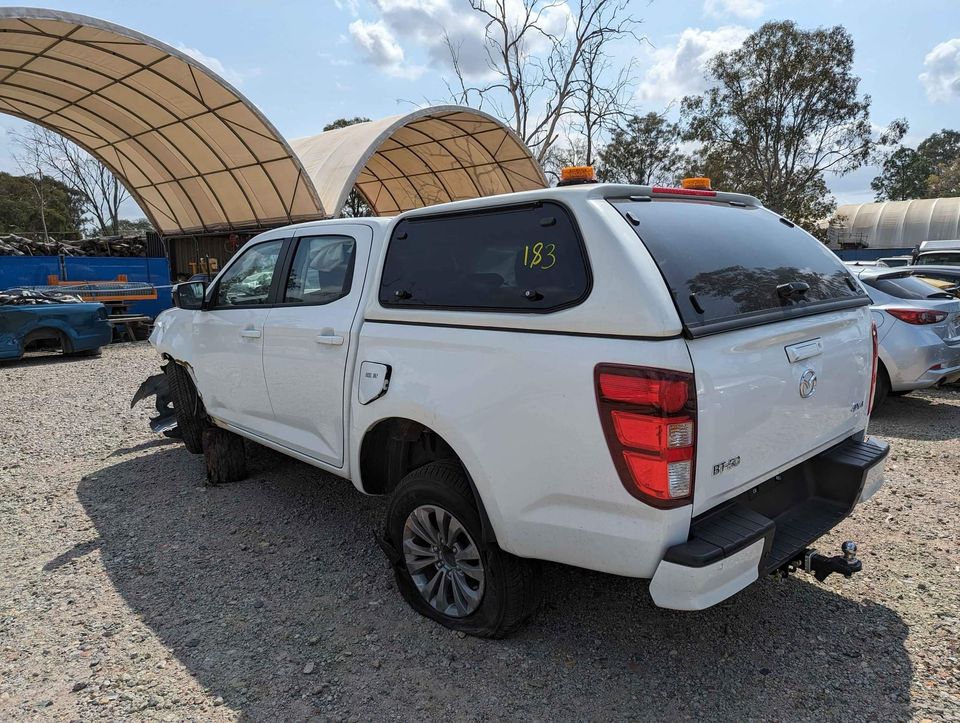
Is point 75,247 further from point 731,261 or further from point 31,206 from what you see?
point 31,206

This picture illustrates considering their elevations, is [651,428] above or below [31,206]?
below

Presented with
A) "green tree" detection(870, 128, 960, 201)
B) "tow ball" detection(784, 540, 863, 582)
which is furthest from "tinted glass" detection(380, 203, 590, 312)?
"green tree" detection(870, 128, 960, 201)

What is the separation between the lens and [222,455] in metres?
4.96

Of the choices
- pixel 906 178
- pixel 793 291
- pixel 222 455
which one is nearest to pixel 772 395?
pixel 793 291

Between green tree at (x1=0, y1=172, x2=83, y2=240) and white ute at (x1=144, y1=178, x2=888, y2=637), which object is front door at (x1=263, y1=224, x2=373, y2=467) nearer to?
white ute at (x1=144, y1=178, x2=888, y2=637)

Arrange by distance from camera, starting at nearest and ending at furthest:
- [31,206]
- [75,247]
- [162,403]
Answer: [162,403], [75,247], [31,206]

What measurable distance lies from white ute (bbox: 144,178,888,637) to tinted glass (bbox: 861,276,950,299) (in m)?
4.37

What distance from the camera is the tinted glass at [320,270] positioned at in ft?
11.8

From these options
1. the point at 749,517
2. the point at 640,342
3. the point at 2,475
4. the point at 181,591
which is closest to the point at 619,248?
the point at 640,342

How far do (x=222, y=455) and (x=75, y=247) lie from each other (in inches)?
863

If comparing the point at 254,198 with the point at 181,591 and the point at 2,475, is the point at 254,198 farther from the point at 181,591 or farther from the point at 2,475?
the point at 181,591

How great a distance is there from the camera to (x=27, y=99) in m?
16.0

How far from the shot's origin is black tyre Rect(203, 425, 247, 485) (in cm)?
496

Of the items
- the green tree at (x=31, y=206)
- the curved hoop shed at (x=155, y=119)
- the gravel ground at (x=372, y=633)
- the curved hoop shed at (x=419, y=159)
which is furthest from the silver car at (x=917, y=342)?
A: the green tree at (x=31, y=206)
